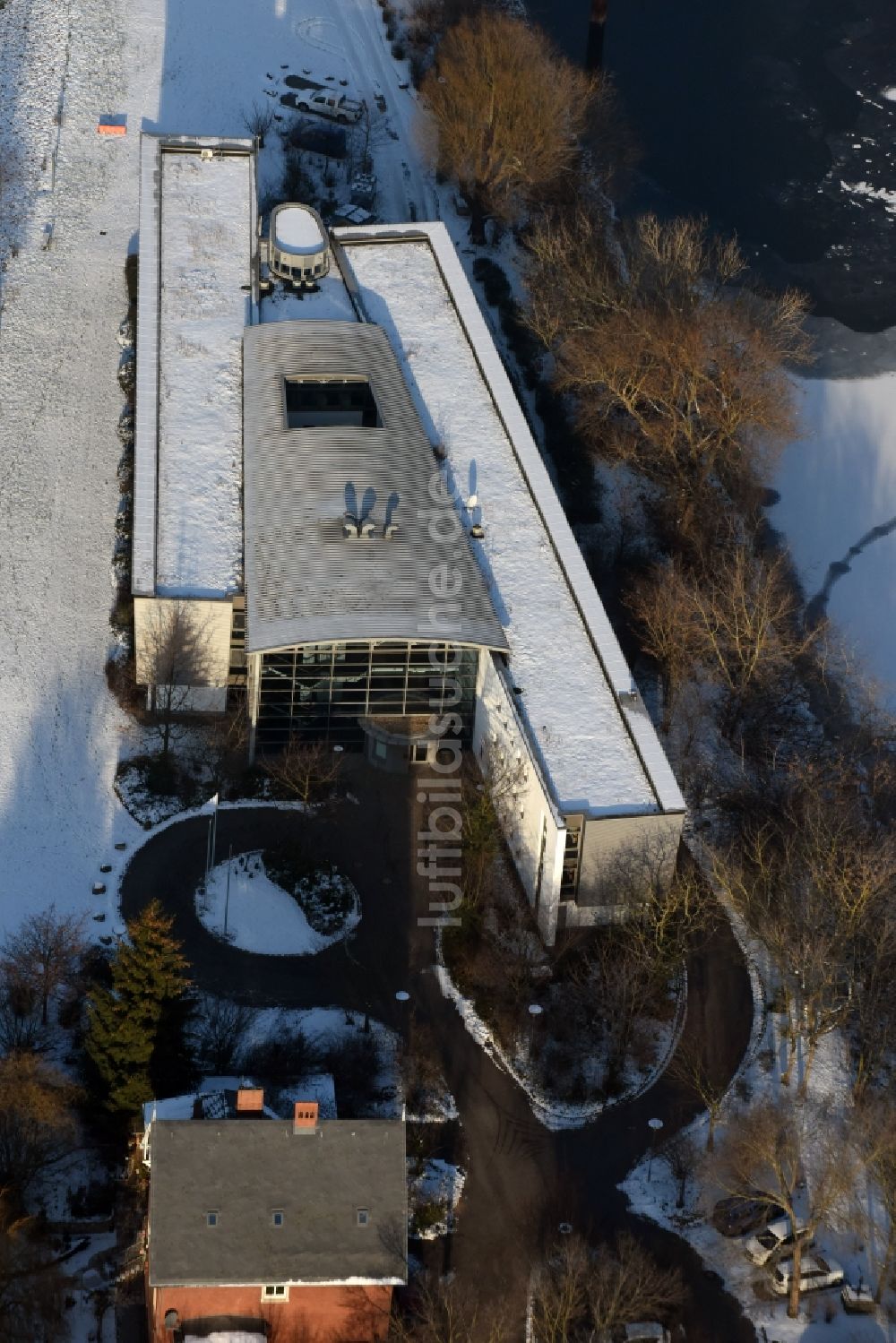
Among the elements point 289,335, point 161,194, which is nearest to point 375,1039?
point 289,335

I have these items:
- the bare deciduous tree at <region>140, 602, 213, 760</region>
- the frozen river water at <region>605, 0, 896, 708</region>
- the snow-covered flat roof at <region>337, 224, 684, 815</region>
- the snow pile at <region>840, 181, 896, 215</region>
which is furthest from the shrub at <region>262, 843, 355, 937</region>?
the snow pile at <region>840, 181, 896, 215</region>

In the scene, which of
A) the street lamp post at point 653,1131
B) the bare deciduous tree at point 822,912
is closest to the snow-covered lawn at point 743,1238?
the street lamp post at point 653,1131

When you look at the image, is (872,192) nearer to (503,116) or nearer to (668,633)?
(503,116)

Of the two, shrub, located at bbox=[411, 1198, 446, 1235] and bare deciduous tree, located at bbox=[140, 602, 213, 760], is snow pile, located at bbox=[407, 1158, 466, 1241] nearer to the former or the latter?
shrub, located at bbox=[411, 1198, 446, 1235]

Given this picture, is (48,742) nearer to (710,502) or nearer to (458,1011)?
(458,1011)

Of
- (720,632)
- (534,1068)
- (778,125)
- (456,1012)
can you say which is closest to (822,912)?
(534,1068)
